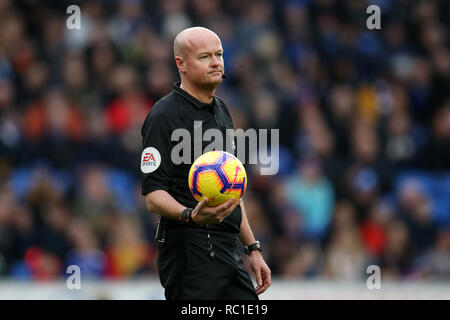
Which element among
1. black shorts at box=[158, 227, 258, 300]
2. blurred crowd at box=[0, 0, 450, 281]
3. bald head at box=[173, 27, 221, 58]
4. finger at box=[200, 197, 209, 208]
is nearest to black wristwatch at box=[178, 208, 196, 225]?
finger at box=[200, 197, 209, 208]

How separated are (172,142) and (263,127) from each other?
22.7ft

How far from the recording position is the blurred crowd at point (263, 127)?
11.0 m

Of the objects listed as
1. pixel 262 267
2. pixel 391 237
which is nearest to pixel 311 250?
pixel 391 237

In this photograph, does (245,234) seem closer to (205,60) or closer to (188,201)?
(188,201)

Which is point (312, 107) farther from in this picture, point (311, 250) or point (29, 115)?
point (29, 115)

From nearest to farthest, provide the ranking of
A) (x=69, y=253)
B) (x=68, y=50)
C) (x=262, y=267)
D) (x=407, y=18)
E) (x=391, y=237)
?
(x=262, y=267) → (x=69, y=253) → (x=391, y=237) → (x=68, y=50) → (x=407, y=18)

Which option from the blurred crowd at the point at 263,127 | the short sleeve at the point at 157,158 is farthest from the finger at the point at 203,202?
the blurred crowd at the point at 263,127

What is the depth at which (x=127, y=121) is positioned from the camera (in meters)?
12.2

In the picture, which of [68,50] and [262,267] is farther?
[68,50]

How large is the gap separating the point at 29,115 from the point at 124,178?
1.67 metres

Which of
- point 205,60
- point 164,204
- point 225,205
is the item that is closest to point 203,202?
point 225,205

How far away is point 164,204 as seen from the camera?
5.20m

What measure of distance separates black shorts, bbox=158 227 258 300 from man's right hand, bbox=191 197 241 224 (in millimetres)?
316

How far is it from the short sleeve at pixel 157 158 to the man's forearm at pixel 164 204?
5 cm
